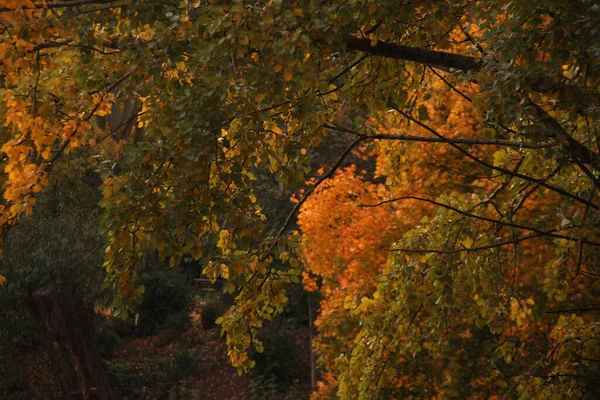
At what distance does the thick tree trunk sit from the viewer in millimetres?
15094

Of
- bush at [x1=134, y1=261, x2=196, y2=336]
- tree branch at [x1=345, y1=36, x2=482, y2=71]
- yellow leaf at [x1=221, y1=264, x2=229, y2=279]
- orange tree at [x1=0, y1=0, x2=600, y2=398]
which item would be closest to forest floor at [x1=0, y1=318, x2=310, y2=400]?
bush at [x1=134, y1=261, x2=196, y2=336]

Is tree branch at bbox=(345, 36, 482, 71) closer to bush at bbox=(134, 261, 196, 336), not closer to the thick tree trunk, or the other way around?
the thick tree trunk

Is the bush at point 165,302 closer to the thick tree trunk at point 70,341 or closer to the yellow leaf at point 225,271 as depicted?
the thick tree trunk at point 70,341

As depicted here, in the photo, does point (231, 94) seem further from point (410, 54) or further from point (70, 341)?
point (70, 341)

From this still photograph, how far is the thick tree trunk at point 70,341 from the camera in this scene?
15.1 meters

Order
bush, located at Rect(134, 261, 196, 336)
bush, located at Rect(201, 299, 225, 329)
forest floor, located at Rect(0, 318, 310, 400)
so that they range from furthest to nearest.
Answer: bush, located at Rect(201, 299, 225, 329)
bush, located at Rect(134, 261, 196, 336)
forest floor, located at Rect(0, 318, 310, 400)

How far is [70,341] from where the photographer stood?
1537cm

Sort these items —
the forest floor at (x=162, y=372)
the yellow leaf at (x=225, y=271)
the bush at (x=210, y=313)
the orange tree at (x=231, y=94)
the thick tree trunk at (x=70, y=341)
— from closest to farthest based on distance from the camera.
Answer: the orange tree at (x=231, y=94)
the yellow leaf at (x=225, y=271)
the thick tree trunk at (x=70, y=341)
the forest floor at (x=162, y=372)
the bush at (x=210, y=313)

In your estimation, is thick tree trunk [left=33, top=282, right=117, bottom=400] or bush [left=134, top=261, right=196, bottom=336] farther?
bush [left=134, top=261, right=196, bottom=336]

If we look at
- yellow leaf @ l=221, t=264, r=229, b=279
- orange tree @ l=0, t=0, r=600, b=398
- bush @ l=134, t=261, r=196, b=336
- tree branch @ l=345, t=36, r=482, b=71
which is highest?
bush @ l=134, t=261, r=196, b=336

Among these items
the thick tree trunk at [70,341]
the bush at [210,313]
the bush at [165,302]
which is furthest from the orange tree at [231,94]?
the bush at [210,313]

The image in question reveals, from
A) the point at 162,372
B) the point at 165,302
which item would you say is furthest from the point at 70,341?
the point at 165,302

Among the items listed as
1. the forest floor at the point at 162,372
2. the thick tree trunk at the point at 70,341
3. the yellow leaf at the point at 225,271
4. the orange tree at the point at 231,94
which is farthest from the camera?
the forest floor at the point at 162,372

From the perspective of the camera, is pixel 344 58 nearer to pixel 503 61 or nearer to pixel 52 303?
pixel 503 61
